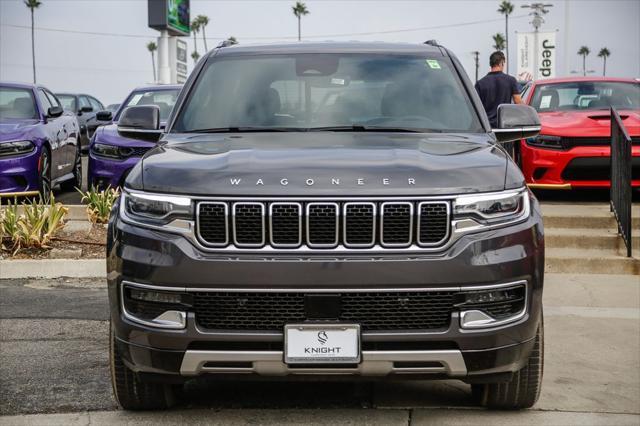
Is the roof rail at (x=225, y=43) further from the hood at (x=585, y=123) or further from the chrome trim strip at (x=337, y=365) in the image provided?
the hood at (x=585, y=123)

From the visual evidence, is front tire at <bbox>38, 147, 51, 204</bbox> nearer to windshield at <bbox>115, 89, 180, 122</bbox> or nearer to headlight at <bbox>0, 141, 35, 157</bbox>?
headlight at <bbox>0, 141, 35, 157</bbox>

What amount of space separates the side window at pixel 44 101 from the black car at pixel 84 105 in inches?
426

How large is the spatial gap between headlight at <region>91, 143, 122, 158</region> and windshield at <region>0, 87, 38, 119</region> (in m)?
1.39

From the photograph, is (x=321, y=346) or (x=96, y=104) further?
(x=96, y=104)

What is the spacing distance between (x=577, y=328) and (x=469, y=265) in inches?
140

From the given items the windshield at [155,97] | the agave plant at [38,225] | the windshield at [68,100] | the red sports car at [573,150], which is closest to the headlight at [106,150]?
the windshield at [155,97]

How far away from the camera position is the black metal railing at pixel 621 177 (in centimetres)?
1008

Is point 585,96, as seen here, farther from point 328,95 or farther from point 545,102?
point 328,95

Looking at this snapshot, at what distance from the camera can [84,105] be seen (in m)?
26.0

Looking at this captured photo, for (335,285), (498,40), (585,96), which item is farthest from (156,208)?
(498,40)

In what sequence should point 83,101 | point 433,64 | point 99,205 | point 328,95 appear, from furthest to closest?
point 83,101 < point 99,205 < point 433,64 < point 328,95

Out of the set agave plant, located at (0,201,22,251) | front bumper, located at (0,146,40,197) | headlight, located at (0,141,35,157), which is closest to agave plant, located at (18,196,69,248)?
agave plant, located at (0,201,22,251)

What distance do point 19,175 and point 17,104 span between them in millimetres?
1770

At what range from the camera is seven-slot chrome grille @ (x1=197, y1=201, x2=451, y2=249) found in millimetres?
4305
